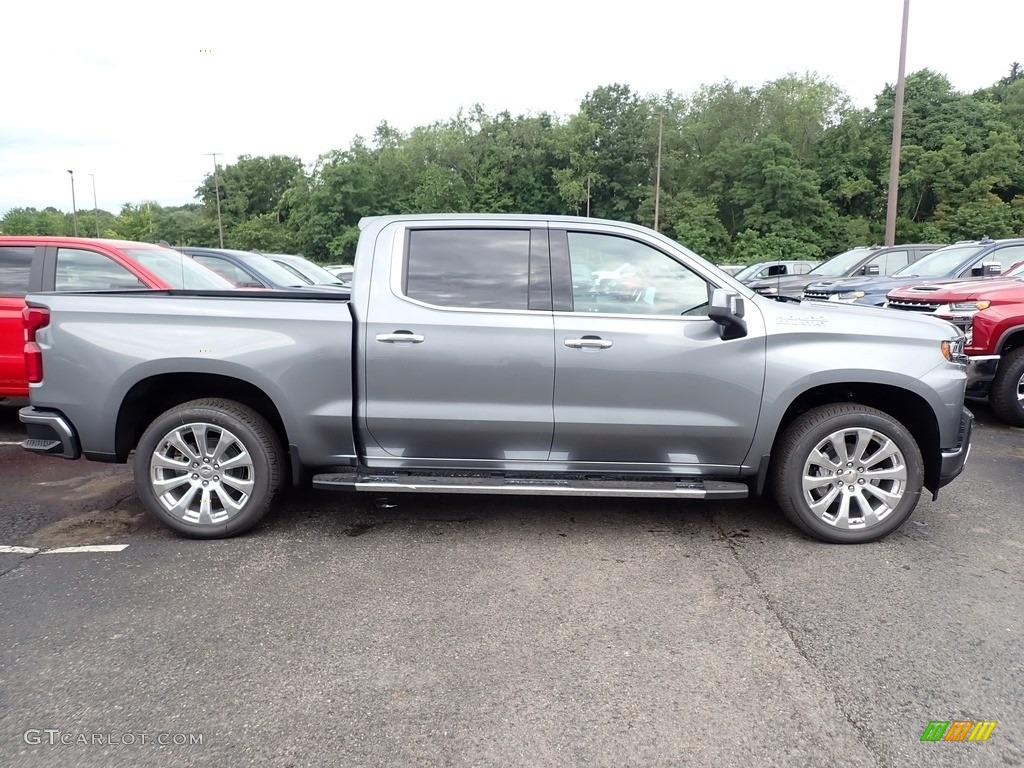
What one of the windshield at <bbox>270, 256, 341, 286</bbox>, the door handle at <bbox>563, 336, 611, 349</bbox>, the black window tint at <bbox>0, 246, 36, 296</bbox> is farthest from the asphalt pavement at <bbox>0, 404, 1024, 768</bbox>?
the windshield at <bbox>270, 256, 341, 286</bbox>

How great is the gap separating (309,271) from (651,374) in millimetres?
9815

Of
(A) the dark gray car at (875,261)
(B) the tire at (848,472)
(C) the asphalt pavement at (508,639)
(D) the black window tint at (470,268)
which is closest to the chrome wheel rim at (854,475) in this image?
(B) the tire at (848,472)

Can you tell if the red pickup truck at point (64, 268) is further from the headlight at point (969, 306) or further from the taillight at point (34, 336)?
the headlight at point (969, 306)

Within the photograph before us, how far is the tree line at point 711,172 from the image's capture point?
43594 millimetres

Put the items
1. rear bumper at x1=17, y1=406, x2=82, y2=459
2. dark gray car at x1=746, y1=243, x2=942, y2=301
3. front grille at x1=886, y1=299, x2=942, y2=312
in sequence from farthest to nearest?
dark gray car at x1=746, y1=243, x2=942, y2=301 → front grille at x1=886, y1=299, x2=942, y2=312 → rear bumper at x1=17, y1=406, x2=82, y2=459

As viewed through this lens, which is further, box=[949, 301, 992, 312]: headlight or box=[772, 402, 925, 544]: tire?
box=[949, 301, 992, 312]: headlight

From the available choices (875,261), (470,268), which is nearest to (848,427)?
(470,268)

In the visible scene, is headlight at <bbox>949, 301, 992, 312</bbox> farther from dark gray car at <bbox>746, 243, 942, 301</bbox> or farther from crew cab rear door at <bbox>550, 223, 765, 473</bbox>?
dark gray car at <bbox>746, 243, 942, 301</bbox>

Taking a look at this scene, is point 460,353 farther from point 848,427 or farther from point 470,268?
point 848,427

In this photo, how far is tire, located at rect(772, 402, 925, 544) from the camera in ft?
13.3

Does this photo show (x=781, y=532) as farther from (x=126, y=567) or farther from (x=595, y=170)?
(x=595, y=170)

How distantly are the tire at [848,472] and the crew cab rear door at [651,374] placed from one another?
320mm

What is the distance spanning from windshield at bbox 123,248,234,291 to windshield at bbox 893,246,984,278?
9865 mm

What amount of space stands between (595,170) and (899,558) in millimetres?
60439
